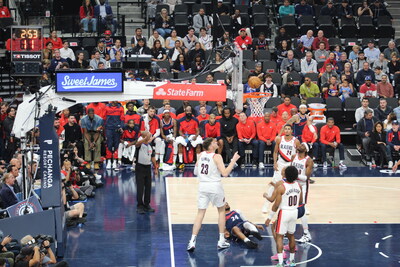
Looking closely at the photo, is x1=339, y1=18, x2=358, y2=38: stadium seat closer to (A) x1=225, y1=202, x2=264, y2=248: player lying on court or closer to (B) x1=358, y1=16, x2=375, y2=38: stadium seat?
(B) x1=358, y1=16, x2=375, y2=38: stadium seat

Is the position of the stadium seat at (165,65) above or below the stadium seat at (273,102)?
above

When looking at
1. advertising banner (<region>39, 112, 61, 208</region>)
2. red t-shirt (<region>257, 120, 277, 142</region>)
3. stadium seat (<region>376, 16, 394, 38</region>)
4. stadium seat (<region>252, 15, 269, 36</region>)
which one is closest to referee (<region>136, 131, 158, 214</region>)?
advertising banner (<region>39, 112, 61, 208</region>)

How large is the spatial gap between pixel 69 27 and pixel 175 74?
16.0 ft

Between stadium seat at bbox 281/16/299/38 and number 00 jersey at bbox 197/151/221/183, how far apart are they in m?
14.7

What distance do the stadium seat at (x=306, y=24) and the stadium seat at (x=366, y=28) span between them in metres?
1.78

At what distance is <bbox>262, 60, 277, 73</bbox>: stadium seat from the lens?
26.2 meters

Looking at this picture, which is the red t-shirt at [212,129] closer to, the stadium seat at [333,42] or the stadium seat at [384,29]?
the stadium seat at [333,42]

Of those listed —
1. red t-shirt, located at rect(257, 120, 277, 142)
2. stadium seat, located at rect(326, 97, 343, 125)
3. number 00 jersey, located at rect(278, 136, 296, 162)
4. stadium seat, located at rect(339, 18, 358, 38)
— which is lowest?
number 00 jersey, located at rect(278, 136, 296, 162)

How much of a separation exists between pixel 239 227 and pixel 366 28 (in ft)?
52.4

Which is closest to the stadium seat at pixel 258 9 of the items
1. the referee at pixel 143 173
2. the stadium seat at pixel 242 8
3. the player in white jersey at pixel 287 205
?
the stadium seat at pixel 242 8

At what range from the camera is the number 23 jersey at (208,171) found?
571 inches

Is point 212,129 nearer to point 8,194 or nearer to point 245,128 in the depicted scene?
point 245,128

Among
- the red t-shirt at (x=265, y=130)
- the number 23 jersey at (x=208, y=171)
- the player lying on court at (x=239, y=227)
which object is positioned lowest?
the player lying on court at (x=239, y=227)

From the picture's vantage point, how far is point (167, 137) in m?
22.5
